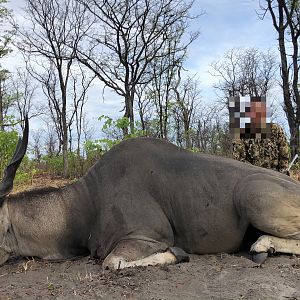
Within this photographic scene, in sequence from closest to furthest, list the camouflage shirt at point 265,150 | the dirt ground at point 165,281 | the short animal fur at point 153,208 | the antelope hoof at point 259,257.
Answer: the dirt ground at point 165,281, the antelope hoof at point 259,257, the short animal fur at point 153,208, the camouflage shirt at point 265,150

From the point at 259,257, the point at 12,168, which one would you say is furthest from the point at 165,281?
the point at 12,168

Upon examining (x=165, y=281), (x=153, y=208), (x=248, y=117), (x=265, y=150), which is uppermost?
(x=248, y=117)

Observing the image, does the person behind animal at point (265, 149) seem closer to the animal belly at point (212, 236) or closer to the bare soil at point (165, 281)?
the animal belly at point (212, 236)

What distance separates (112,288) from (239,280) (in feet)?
3.01

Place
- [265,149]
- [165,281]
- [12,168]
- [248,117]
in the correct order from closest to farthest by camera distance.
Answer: [165,281]
[12,168]
[248,117]
[265,149]

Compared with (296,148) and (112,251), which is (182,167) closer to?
(112,251)

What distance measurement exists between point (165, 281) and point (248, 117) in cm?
379

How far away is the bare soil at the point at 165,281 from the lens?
3.17m

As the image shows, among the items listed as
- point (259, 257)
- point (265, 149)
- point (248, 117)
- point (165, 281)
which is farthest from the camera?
point (265, 149)

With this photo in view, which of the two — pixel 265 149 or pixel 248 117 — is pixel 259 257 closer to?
pixel 248 117

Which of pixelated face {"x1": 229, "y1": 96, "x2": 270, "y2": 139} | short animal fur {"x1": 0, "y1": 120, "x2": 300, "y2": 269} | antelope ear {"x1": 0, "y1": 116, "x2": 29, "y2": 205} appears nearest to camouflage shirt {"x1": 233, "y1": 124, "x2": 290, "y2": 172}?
pixelated face {"x1": 229, "y1": 96, "x2": 270, "y2": 139}

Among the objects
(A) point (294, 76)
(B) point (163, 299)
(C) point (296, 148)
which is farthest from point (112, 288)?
(A) point (294, 76)

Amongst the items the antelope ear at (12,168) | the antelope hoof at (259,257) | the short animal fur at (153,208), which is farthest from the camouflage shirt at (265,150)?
the antelope ear at (12,168)

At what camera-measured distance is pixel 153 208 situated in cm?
438
